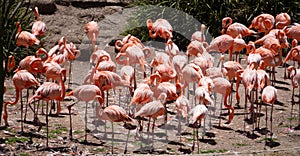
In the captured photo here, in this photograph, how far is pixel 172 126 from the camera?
691 cm

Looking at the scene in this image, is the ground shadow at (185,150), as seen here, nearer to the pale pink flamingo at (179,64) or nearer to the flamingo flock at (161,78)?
the flamingo flock at (161,78)

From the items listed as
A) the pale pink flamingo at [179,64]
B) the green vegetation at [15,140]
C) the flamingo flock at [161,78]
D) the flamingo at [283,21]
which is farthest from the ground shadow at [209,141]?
the flamingo at [283,21]

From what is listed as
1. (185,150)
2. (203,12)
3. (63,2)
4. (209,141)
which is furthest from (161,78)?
(63,2)

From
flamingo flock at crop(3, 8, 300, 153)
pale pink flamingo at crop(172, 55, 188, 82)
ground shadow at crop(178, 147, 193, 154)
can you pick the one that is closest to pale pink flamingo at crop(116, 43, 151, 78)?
flamingo flock at crop(3, 8, 300, 153)

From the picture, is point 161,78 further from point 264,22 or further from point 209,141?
point 264,22

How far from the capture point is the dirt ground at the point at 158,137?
19.9 ft

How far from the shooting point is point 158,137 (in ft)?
21.6

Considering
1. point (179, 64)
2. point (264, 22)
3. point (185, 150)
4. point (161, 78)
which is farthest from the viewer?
point (264, 22)

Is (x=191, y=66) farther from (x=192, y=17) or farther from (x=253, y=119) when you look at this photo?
(x=192, y=17)

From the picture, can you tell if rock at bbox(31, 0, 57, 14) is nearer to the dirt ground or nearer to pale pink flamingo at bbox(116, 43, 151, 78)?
the dirt ground

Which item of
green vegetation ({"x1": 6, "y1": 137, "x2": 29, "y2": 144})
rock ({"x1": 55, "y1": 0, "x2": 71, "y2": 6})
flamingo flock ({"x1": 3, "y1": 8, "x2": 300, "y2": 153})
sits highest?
rock ({"x1": 55, "y1": 0, "x2": 71, "y2": 6})

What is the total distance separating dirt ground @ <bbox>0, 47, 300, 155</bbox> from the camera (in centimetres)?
606

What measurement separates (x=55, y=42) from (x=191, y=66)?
360 centimetres

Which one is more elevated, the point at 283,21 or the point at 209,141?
the point at 283,21
